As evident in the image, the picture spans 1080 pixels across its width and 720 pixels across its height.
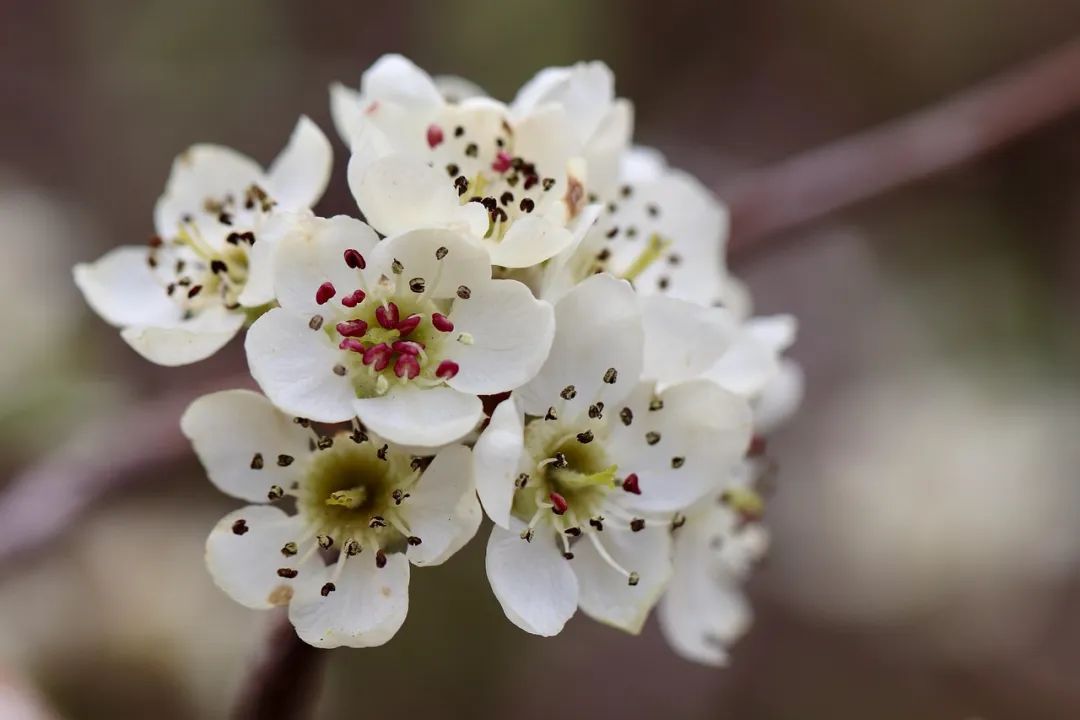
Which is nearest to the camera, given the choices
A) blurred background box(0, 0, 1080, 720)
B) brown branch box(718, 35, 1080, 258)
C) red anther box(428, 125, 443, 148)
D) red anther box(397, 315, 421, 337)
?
red anther box(397, 315, 421, 337)

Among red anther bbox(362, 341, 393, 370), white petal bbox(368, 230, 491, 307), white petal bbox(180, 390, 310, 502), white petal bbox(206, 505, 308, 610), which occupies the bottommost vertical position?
white petal bbox(206, 505, 308, 610)

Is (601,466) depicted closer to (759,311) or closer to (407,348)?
(407,348)

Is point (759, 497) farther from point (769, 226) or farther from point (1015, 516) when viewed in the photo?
point (1015, 516)

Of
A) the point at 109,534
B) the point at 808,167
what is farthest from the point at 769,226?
the point at 109,534

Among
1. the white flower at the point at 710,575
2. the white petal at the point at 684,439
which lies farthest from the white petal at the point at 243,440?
the white flower at the point at 710,575

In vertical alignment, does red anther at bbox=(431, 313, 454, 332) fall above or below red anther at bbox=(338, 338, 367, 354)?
above

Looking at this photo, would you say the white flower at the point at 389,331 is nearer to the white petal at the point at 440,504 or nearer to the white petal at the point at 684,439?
the white petal at the point at 440,504

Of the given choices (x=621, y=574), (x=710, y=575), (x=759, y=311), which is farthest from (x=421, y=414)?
(x=759, y=311)

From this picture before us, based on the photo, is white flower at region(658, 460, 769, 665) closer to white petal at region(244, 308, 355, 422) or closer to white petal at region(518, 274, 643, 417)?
white petal at region(518, 274, 643, 417)

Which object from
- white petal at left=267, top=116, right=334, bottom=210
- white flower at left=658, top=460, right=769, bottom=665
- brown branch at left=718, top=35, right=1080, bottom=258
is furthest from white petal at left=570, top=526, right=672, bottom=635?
Answer: brown branch at left=718, top=35, right=1080, bottom=258
